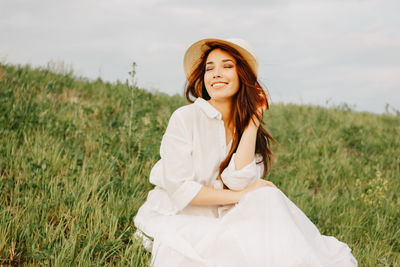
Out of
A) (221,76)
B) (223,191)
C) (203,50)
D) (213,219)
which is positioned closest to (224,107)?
(221,76)

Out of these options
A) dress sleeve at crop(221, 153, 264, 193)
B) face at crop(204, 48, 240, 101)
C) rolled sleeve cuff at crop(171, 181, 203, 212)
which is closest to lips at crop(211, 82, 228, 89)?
face at crop(204, 48, 240, 101)

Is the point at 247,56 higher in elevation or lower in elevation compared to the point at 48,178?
higher

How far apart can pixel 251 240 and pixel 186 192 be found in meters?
0.57

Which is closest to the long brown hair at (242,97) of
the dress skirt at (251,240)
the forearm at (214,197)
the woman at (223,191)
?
the woman at (223,191)

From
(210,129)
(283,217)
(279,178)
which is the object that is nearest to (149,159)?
(210,129)

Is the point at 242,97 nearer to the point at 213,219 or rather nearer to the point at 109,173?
the point at 213,219

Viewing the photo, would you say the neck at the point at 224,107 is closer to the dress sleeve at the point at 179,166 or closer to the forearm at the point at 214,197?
the dress sleeve at the point at 179,166

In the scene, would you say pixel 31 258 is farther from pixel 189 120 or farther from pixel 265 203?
pixel 265 203

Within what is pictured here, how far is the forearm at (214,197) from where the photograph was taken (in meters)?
2.44

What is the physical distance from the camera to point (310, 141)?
5672mm

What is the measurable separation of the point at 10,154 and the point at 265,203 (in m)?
2.93

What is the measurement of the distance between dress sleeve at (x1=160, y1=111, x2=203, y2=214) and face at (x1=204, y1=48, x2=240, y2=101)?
380 mm

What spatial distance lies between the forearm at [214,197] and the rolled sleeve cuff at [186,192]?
32mm

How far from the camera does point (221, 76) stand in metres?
2.66
